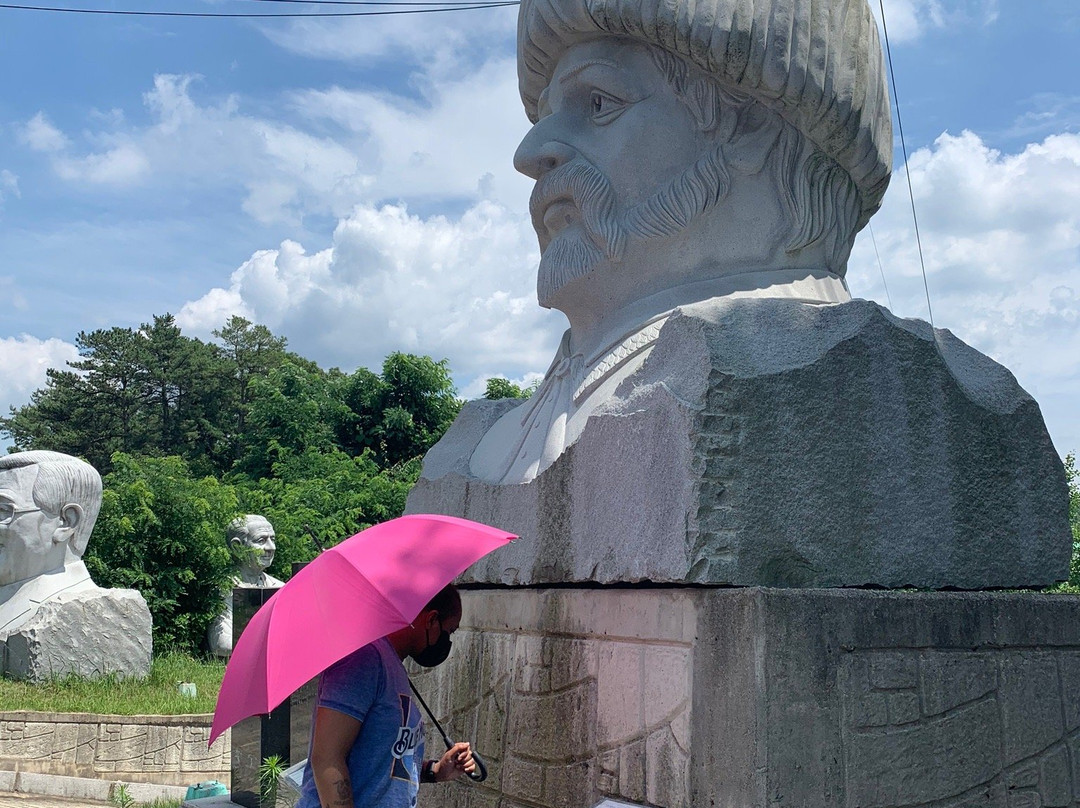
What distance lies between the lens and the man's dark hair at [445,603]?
2.27 m

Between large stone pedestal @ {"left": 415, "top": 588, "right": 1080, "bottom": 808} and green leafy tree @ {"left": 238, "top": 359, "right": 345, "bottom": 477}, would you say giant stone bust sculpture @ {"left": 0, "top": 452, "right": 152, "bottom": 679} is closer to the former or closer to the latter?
large stone pedestal @ {"left": 415, "top": 588, "right": 1080, "bottom": 808}

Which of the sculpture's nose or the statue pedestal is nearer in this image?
the sculpture's nose

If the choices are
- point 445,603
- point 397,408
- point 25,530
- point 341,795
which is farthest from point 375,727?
point 397,408

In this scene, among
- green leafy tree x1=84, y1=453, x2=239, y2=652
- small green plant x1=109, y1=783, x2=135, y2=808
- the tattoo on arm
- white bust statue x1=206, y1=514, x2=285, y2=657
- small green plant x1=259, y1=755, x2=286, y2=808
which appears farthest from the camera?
white bust statue x1=206, y1=514, x2=285, y2=657

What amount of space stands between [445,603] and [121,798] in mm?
4872

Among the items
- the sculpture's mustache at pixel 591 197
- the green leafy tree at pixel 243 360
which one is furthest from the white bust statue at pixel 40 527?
the green leafy tree at pixel 243 360

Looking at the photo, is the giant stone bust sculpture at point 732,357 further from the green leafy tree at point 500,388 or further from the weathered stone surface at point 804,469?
the green leafy tree at point 500,388

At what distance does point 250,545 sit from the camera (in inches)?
514

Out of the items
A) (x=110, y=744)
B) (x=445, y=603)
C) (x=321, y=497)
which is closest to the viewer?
(x=445, y=603)

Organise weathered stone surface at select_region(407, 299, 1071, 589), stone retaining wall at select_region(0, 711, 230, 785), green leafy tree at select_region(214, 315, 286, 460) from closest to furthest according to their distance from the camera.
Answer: weathered stone surface at select_region(407, 299, 1071, 589) → stone retaining wall at select_region(0, 711, 230, 785) → green leafy tree at select_region(214, 315, 286, 460)

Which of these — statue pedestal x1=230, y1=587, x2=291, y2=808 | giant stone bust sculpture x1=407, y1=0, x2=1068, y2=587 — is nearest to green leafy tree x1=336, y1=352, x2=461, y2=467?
statue pedestal x1=230, y1=587, x2=291, y2=808

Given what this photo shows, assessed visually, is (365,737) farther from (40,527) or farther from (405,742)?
(40,527)

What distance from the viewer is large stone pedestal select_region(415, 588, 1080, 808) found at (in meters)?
2.35

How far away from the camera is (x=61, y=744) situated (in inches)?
309
